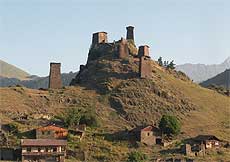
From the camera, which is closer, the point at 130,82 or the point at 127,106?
the point at 127,106

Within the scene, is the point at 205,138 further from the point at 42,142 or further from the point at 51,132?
the point at 42,142

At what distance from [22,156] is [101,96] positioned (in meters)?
28.6

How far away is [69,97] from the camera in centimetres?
8612

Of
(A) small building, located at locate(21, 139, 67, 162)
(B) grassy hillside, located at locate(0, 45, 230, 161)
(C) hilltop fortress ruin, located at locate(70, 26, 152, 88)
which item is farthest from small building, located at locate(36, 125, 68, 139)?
(C) hilltop fortress ruin, located at locate(70, 26, 152, 88)

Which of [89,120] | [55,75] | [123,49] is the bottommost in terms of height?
[89,120]

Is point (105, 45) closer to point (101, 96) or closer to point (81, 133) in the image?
point (101, 96)

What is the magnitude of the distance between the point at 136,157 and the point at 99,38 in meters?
43.6

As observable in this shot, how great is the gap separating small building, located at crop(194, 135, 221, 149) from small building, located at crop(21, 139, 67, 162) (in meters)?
19.4

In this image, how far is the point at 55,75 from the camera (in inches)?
3568

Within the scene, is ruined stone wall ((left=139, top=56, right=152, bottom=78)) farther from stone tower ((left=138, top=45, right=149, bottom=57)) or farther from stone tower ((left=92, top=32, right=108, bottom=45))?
stone tower ((left=92, top=32, right=108, bottom=45))

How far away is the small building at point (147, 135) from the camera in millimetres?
71750

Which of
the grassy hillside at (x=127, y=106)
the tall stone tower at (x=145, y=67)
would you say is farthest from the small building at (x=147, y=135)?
the tall stone tower at (x=145, y=67)

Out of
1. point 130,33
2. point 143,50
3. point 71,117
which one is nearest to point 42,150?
point 71,117

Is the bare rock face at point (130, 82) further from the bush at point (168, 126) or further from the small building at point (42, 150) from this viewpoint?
the small building at point (42, 150)
